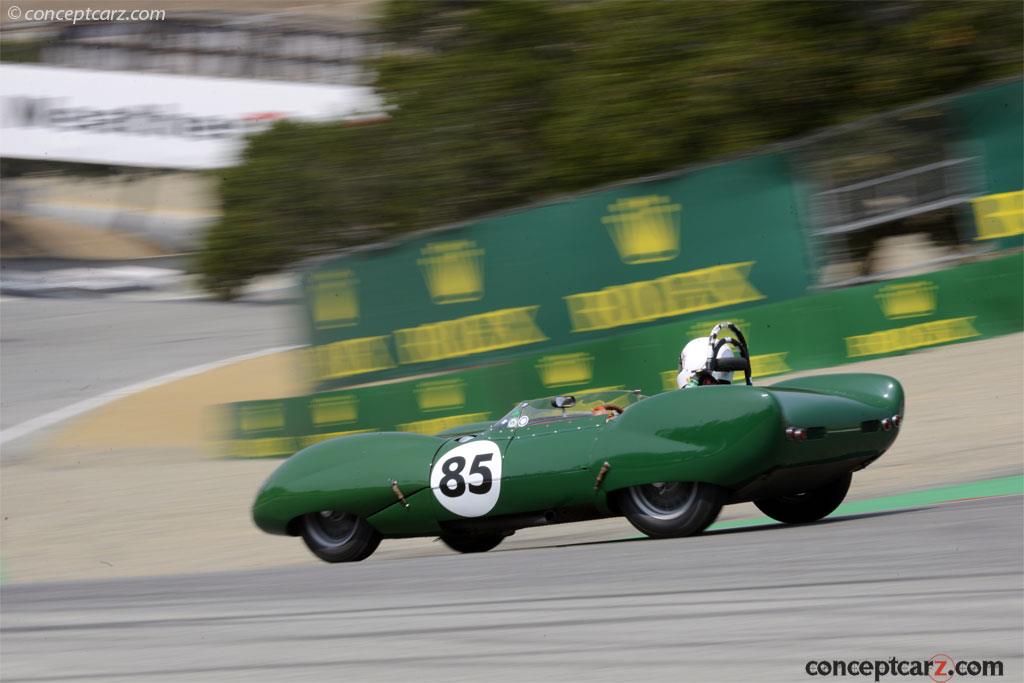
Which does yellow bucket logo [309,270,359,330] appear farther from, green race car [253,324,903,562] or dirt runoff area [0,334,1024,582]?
green race car [253,324,903,562]

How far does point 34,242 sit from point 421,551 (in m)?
23.1

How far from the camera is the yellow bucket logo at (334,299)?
12469mm

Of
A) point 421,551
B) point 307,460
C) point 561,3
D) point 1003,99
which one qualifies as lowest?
point 421,551

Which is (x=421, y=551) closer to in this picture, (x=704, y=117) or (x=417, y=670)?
(x=417, y=670)

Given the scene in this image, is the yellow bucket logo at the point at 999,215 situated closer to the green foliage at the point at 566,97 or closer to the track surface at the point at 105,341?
the green foliage at the point at 566,97

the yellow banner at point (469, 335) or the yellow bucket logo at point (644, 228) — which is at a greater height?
the yellow bucket logo at point (644, 228)

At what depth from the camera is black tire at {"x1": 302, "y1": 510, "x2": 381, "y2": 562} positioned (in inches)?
267

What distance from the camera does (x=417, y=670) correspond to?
153 inches

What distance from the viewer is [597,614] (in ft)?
14.4

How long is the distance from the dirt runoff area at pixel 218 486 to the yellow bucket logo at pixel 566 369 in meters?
2.16

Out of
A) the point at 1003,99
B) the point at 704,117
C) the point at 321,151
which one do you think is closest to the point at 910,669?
the point at 1003,99

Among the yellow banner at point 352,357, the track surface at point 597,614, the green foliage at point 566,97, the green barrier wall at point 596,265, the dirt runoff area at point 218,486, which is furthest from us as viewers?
the green foliage at point 566,97

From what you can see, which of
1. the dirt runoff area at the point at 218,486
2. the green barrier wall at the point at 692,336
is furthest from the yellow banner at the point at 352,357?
the dirt runoff area at the point at 218,486

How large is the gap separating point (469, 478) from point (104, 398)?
12.0m
